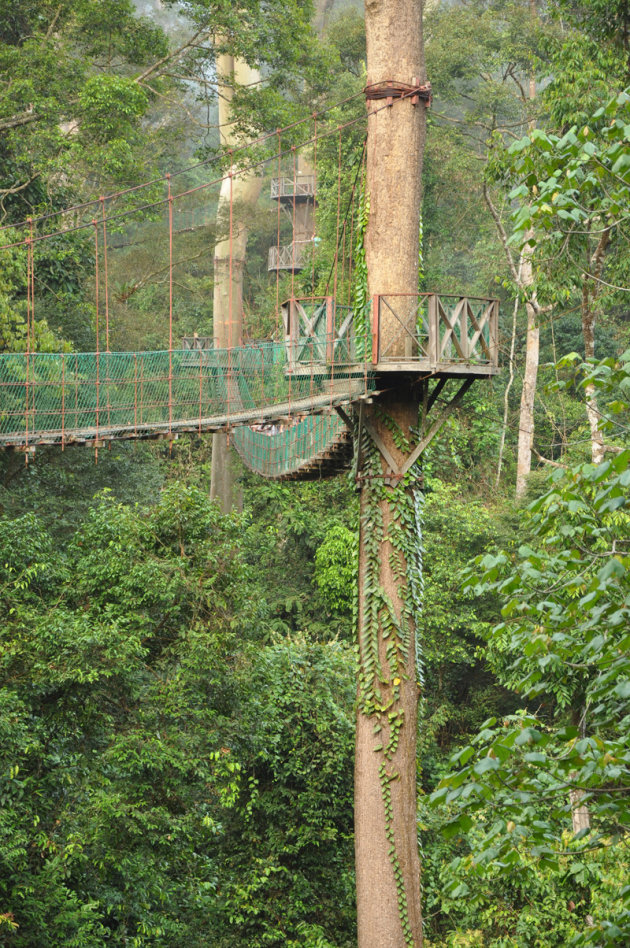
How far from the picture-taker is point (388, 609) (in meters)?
6.63

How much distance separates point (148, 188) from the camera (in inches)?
480

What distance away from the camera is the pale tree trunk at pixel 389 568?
6.55m

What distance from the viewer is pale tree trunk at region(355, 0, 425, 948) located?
6.55 metres

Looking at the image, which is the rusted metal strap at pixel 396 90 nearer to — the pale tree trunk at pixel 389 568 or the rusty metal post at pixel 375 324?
the pale tree trunk at pixel 389 568

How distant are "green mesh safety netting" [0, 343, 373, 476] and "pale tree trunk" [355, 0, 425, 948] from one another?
615 mm

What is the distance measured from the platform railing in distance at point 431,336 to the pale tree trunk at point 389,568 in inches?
3.2

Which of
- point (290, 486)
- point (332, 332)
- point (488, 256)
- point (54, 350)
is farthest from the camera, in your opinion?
point (488, 256)

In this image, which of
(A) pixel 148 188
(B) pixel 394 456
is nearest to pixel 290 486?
(A) pixel 148 188

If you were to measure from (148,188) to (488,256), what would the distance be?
8.08m

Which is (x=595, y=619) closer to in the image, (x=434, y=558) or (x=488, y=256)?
(x=434, y=558)

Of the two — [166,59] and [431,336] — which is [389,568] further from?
[166,59]

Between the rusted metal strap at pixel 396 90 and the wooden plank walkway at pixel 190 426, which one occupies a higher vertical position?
the rusted metal strap at pixel 396 90

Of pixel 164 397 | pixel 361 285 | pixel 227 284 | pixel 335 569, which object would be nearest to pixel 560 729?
pixel 361 285

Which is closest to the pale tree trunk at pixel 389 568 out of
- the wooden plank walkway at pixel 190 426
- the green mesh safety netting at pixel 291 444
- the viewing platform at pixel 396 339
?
the viewing platform at pixel 396 339
